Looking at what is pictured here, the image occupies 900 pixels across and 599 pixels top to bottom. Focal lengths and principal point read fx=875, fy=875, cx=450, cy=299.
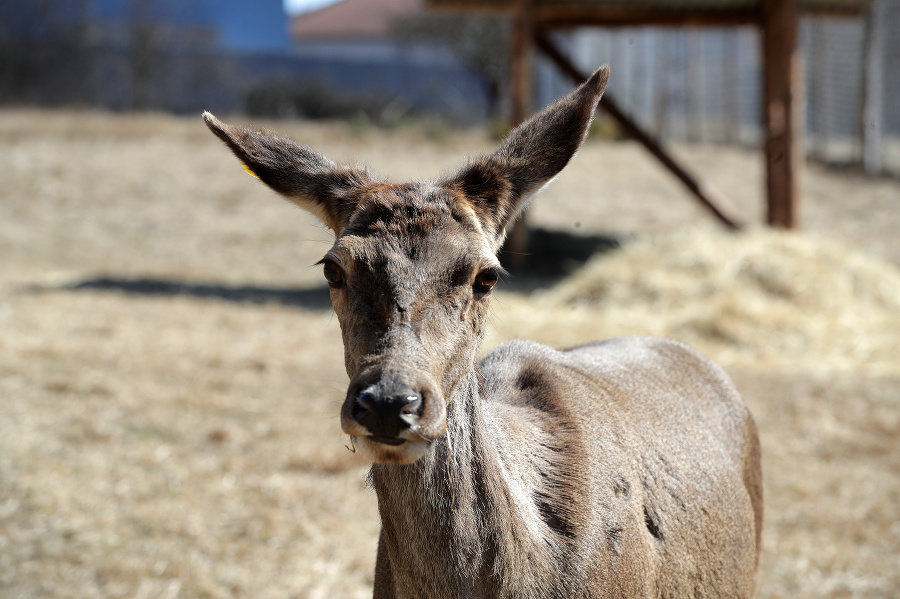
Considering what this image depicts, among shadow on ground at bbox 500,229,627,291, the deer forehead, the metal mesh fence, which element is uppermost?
the deer forehead

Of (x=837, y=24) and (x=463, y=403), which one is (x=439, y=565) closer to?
(x=463, y=403)

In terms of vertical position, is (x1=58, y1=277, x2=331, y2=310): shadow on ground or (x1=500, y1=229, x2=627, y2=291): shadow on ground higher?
(x1=58, y1=277, x2=331, y2=310): shadow on ground

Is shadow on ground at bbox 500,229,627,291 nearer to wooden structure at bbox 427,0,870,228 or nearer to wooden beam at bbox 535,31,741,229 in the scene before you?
wooden beam at bbox 535,31,741,229

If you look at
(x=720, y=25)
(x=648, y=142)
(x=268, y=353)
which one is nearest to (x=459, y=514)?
(x=268, y=353)

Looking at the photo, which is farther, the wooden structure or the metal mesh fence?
the metal mesh fence

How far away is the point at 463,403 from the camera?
9.17 feet

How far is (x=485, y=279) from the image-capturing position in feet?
9.20

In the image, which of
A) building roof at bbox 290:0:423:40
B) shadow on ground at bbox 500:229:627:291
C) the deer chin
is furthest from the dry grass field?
building roof at bbox 290:0:423:40

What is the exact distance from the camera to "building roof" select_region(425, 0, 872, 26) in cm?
1184

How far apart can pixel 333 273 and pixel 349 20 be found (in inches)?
1746

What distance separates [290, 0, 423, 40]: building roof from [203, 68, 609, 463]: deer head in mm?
38786

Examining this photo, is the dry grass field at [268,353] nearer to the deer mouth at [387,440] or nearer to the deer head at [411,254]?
the deer head at [411,254]

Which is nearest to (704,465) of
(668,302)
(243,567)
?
(243,567)

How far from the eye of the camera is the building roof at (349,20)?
42375mm
